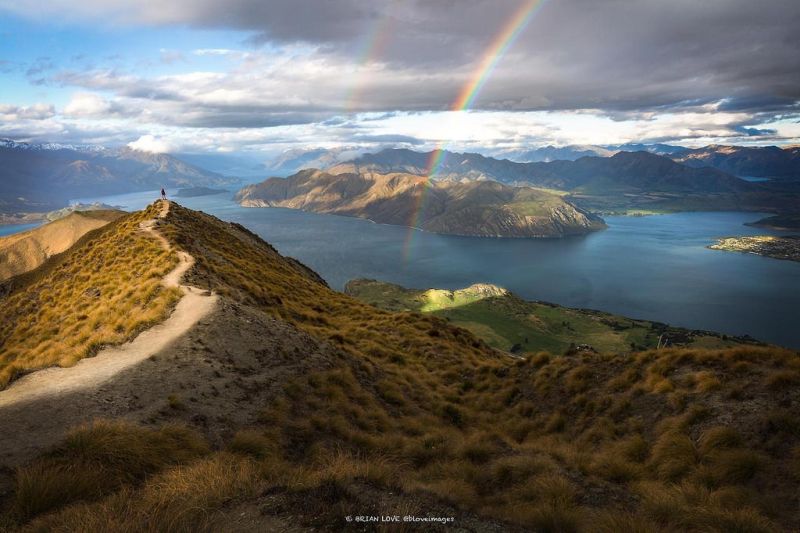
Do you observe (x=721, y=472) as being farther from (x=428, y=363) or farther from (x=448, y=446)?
(x=428, y=363)

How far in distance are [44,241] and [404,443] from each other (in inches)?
7003

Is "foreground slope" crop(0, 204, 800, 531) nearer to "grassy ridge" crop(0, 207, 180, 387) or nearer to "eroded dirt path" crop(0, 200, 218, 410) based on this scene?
"eroded dirt path" crop(0, 200, 218, 410)

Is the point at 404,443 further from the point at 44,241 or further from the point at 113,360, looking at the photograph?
the point at 44,241

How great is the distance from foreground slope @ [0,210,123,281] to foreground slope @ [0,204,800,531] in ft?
464

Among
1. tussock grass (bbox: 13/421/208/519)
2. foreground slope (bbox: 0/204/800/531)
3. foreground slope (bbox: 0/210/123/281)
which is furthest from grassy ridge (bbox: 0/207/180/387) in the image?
foreground slope (bbox: 0/210/123/281)

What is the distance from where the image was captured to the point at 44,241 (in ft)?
458

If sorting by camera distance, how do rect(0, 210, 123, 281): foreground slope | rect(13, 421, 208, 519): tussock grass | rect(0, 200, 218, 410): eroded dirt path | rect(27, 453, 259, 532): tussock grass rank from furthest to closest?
rect(0, 210, 123, 281): foreground slope, rect(0, 200, 218, 410): eroded dirt path, rect(13, 421, 208, 519): tussock grass, rect(27, 453, 259, 532): tussock grass

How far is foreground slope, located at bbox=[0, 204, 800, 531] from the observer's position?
7.94 metres

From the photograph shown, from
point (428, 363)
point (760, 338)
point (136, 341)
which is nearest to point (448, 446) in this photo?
point (136, 341)

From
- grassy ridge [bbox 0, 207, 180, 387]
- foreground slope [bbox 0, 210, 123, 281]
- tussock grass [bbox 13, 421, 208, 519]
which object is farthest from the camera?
foreground slope [bbox 0, 210, 123, 281]

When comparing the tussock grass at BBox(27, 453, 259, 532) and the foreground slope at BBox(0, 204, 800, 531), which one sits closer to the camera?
the tussock grass at BBox(27, 453, 259, 532)

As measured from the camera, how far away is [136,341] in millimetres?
19422

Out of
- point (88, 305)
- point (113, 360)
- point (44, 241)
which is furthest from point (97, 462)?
point (44, 241)

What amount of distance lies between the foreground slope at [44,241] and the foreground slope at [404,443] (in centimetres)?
14148
